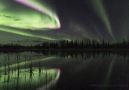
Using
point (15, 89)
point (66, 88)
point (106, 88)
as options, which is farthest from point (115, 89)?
point (15, 89)

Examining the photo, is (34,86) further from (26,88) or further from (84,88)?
(84,88)

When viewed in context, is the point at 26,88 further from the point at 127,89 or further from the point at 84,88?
the point at 127,89

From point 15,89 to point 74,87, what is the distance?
4.62 meters

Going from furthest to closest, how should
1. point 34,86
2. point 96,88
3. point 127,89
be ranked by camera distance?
point 34,86, point 96,88, point 127,89

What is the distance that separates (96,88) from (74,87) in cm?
178

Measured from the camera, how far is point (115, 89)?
18156mm

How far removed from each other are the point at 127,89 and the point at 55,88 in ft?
17.9

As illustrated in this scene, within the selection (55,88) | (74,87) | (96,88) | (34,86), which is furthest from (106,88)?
(34,86)

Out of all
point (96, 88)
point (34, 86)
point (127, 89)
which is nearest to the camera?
point (127, 89)

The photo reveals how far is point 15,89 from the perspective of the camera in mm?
18781

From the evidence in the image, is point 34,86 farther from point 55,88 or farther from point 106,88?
point 106,88

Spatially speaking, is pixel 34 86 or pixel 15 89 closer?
pixel 15 89

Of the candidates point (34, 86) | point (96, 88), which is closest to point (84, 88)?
point (96, 88)

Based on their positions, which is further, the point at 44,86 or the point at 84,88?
the point at 44,86
